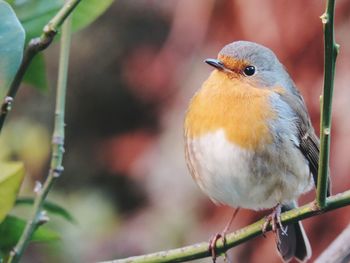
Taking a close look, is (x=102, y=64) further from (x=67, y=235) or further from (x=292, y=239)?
(x=292, y=239)

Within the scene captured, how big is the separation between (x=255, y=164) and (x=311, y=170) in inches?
11.7

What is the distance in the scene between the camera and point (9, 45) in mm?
1296

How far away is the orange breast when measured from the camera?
2.18 m

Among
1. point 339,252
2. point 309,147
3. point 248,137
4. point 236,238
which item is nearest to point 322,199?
point 339,252

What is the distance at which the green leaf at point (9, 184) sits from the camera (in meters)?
1.43

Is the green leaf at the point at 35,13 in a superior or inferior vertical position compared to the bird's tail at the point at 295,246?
superior

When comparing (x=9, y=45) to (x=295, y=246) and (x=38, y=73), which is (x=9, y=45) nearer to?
(x=38, y=73)

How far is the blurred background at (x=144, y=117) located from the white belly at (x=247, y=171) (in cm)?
171

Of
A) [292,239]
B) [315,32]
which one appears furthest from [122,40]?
[292,239]

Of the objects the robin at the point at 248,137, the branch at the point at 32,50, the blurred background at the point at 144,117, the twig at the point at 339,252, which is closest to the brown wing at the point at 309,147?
the robin at the point at 248,137

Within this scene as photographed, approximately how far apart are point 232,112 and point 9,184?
908mm

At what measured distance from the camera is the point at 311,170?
2408 mm

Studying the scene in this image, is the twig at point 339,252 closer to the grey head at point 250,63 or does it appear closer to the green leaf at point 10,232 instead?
the green leaf at point 10,232

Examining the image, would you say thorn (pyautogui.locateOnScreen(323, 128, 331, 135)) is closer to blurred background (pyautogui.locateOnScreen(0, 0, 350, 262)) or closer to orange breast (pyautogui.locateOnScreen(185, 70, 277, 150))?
orange breast (pyautogui.locateOnScreen(185, 70, 277, 150))
